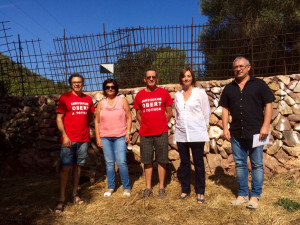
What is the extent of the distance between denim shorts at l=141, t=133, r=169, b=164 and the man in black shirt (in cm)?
88

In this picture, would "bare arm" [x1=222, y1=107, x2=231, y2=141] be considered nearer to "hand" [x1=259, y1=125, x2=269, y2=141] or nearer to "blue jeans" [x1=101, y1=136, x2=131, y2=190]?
"hand" [x1=259, y1=125, x2=269, y2=141]

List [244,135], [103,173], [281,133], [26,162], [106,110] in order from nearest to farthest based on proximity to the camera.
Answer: [244,135] → [106,110] → [281,133] → [103,173] → [26,162]

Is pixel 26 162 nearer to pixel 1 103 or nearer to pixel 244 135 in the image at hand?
pixel 1 103

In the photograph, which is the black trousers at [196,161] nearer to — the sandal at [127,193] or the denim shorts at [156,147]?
the denim shorts at [156,147]

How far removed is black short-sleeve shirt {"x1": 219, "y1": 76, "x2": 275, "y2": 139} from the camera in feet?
10.0

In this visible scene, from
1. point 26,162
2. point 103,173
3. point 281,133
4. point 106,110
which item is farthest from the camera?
point 26,162

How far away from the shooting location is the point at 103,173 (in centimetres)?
495

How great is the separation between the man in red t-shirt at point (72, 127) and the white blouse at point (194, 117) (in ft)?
4.41

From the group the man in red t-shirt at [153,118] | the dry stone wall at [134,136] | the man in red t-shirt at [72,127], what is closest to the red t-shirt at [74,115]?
the man in red t-shirt at [72,127]

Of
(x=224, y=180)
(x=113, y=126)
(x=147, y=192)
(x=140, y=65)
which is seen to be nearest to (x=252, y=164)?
(x=224, y=180)

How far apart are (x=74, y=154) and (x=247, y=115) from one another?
239cm

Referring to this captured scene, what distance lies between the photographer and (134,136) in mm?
5043

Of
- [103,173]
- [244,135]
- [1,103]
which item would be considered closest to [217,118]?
[244,135]

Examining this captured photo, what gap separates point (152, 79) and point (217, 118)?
6.32ft
